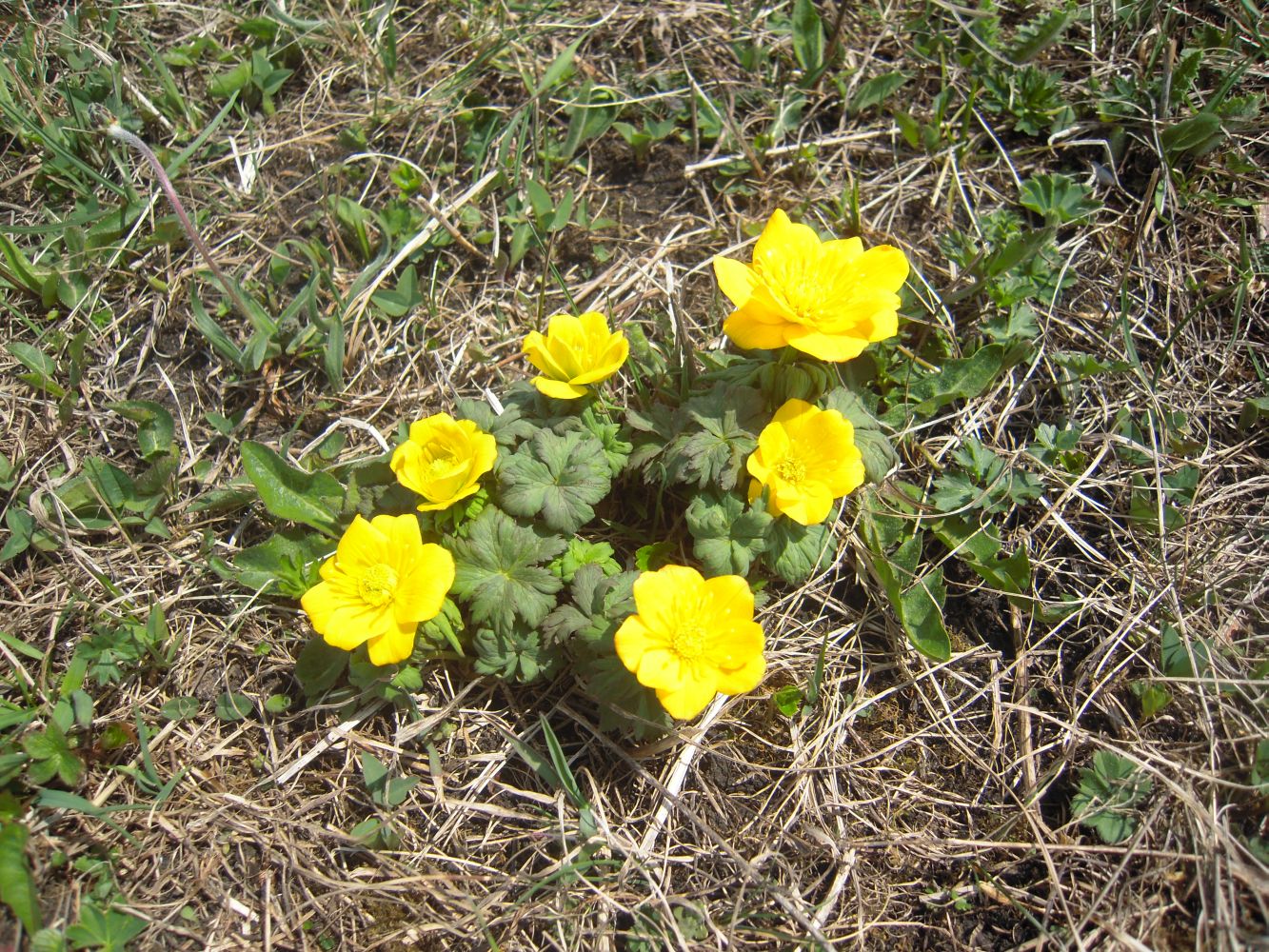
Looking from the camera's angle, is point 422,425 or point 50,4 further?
point 50,4

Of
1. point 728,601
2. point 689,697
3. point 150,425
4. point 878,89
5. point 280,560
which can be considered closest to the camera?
point 689,697

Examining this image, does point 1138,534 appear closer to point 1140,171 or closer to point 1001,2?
point 1140,171

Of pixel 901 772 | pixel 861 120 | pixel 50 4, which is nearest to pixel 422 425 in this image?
pixel 901 772

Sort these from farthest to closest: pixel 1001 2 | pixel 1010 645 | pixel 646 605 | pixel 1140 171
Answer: pixel 1001 2 → pixel 1140 171 → pixel 1010 645 → pixel 646 605

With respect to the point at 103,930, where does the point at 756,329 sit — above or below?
above

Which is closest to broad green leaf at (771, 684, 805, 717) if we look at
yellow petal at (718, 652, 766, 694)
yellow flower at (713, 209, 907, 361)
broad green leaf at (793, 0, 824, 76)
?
yellow petal at (718, 652, 766, 694)

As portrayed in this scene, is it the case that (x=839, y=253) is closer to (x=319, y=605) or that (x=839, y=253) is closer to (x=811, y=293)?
(x=811, y=293)

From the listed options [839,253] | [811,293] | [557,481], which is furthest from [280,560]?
[839,253]
